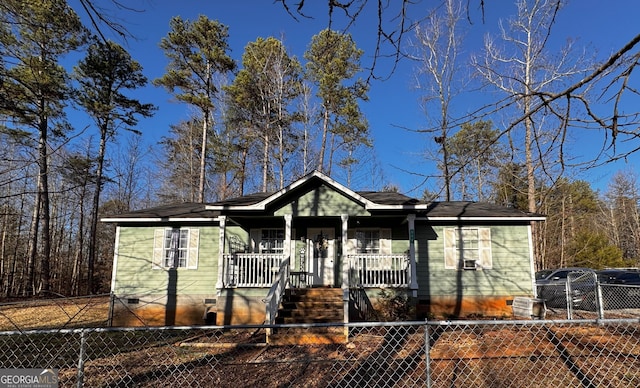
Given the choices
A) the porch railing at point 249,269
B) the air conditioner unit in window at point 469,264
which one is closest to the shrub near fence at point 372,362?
the porch railing at point 249,269

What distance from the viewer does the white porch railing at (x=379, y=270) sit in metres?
10.4

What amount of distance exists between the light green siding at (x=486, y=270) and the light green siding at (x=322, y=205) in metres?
2.62

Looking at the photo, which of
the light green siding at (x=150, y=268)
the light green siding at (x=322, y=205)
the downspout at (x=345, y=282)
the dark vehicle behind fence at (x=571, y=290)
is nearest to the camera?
the downspout at (x=345, y=282)

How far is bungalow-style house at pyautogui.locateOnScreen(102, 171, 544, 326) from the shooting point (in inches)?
409

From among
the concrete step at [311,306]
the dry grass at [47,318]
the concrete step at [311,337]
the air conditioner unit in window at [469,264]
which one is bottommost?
the dry grass at [47,318]

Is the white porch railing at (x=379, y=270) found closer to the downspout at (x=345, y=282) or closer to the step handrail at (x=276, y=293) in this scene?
the downspout at (x=345, y=282)

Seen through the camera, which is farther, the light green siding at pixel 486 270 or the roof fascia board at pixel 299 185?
the light green siding at pixel 486 270

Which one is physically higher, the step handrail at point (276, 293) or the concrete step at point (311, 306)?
the step handrail at point (276, 293)

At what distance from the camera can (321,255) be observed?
11875 millimetres

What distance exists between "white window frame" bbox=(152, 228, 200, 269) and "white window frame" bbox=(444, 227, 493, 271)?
8.31 meters

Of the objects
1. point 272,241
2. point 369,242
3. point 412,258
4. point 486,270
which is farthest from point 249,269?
point 486,270
